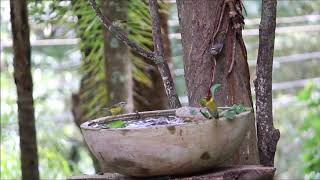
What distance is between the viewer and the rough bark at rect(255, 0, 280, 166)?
1.23 m

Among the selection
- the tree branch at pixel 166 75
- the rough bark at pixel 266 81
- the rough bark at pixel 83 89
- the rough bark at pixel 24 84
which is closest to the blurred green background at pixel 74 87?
the rough bark at pixel 83 89

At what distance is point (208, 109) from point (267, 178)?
0.53 ft

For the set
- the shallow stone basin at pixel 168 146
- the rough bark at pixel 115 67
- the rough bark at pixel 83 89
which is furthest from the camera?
the rough bark at pixel 83 89

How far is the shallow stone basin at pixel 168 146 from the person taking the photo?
95 centimetres

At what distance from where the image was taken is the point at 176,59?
420cm

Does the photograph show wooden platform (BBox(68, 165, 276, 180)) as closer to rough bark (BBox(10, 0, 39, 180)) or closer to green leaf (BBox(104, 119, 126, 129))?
green leaf (BBox(104, 119, 126, 129))

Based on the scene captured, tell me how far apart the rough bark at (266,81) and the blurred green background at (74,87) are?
130 centimetres

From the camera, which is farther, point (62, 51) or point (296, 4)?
point (296, 4)

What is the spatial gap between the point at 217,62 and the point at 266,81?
0.11m

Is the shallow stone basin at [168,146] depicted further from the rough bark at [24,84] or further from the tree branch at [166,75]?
the rough bark at [24,84]

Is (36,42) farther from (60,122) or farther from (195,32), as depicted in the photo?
(195,32)

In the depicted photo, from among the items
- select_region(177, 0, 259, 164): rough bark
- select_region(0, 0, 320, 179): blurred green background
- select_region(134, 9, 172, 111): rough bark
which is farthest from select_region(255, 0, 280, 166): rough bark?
select_region(134, 9, 172, 111): rough bark

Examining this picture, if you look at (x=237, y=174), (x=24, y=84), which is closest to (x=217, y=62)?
(x=237, y=174)

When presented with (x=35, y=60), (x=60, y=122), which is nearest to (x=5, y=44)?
(x=35, y=60)
